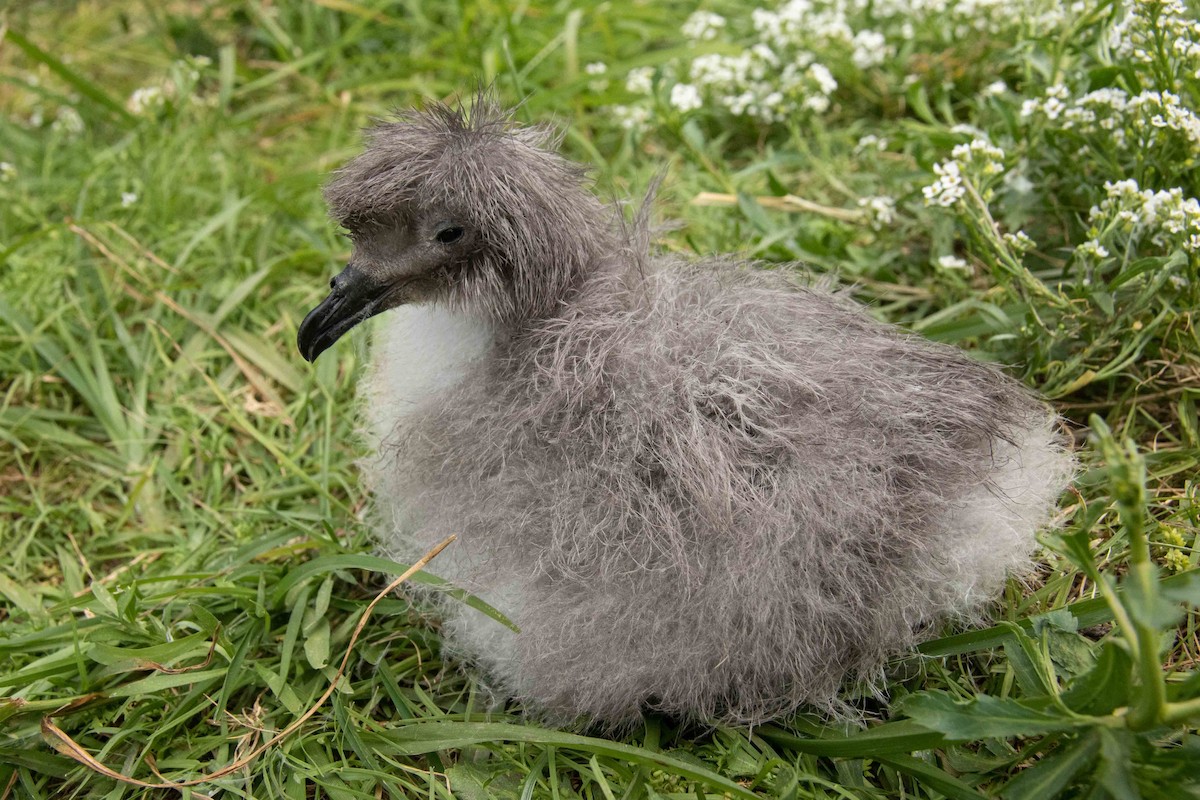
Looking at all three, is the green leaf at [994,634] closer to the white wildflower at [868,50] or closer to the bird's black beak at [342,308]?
the bird's black beak at [342,308]

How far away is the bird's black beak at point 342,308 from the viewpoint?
199 centimetres

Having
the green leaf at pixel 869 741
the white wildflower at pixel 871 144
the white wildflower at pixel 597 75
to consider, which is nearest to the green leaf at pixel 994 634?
the green leaf at pixel 869 741

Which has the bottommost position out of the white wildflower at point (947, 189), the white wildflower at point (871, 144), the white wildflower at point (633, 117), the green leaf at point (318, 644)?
the green leaf at point (318, 644)

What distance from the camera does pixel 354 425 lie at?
8.75 ft

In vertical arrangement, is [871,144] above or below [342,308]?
below

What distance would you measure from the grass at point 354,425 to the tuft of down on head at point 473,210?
1.68ft

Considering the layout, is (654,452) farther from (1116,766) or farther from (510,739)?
(1116,766)

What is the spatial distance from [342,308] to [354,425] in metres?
0.72

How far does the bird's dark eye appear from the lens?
1923mm

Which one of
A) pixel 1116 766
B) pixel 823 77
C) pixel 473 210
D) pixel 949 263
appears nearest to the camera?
pixel 1116 766

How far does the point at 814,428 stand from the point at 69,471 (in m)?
2.18

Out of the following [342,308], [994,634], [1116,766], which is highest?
[342,308]

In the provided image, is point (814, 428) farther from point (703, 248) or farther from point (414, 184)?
point (703, 248)


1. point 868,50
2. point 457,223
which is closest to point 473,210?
point 457,223
